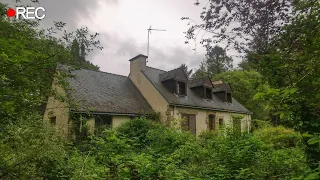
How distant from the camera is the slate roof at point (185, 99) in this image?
1706 centimetres

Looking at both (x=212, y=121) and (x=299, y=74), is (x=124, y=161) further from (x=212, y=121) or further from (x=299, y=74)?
(x=212, y=121)

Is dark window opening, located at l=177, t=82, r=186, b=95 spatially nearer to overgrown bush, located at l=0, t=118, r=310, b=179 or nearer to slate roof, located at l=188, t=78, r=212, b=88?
slate roof, located at l=188, t=78, r=212, b=88

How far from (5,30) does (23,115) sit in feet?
5.86

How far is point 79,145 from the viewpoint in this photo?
1136cm

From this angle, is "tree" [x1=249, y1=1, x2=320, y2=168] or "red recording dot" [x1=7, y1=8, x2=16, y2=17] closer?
"tree" [x1=249, y1=1, x2=320, y2=168]

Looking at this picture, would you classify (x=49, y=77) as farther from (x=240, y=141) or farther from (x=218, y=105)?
(x=218, y=105)

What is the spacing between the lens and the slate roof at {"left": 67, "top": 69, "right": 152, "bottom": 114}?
1420 centimetres

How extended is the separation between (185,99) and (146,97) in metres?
3.12

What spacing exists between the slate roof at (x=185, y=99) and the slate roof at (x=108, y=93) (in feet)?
5.16

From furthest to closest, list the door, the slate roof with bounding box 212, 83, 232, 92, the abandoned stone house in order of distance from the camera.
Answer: the slate roof with bounding box 212, 83, 232, 92 < the door < the abandoned stone house

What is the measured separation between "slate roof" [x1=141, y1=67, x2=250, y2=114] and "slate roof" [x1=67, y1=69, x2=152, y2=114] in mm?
1571

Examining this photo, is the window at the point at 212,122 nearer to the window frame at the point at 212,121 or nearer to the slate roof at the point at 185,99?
the window frame at the point at 212,121

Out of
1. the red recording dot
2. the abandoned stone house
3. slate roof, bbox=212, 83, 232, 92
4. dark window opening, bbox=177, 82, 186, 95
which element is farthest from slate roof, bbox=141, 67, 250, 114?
the red recording dot

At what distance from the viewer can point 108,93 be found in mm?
16078
